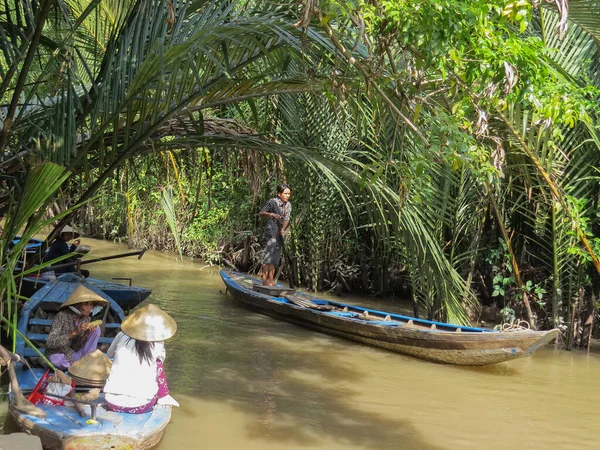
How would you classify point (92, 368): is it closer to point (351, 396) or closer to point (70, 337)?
point (70, 337)

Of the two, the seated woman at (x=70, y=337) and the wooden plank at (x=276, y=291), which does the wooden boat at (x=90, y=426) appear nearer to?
the seated woman at (x=70, y=337)

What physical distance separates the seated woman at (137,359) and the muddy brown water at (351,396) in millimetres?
746

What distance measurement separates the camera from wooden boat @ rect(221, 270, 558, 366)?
6938 mm

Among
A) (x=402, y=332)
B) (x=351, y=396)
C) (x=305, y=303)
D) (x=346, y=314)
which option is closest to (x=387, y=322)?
(x=402, y=332)

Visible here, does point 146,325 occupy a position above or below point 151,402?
above

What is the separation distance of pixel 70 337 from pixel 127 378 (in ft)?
2.65

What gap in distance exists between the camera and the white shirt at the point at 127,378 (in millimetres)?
4262

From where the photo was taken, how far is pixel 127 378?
4266 mm

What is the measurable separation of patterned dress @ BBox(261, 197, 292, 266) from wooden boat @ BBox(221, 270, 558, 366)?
19.2 inches

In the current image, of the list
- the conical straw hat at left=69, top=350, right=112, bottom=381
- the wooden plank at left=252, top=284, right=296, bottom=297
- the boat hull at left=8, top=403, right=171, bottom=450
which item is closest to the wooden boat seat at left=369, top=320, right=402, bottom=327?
Answer: the wooden plank at left=252, top=284, right=296, bottom=297

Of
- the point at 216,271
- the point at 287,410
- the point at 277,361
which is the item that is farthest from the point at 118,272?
the point at 287,410

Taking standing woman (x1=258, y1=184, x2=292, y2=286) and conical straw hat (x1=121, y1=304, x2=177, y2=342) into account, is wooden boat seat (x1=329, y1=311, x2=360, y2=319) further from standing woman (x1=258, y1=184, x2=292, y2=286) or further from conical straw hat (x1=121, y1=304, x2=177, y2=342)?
conical straw hat (x1=121, y1=304, x2=177, y2=342)

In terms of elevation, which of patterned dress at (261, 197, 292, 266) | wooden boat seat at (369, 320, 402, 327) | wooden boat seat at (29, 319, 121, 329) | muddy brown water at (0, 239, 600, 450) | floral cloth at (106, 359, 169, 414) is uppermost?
patterned dress at (261, 197, 292, 266)

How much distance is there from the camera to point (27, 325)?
5.92m
